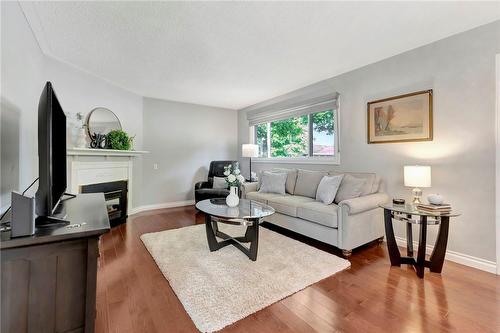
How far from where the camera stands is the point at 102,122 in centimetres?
371

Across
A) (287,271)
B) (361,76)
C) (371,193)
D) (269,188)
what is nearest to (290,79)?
(361,76)

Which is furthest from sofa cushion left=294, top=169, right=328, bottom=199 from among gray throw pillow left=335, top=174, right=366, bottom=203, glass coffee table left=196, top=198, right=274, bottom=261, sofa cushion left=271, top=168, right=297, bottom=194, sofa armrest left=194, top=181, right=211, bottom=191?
sofa armrest left=194, top=181, right=211, bottom=191

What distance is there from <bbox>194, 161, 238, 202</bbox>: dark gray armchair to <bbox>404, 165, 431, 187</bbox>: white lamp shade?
9.32 ft

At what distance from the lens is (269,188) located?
12.5 ft

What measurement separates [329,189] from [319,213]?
1.51ft

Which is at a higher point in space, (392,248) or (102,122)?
(102,122)

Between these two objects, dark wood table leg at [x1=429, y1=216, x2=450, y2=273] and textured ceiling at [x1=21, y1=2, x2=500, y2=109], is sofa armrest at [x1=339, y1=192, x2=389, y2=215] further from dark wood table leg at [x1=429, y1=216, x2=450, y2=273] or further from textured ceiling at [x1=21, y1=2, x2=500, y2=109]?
textured ceiling at [x1=21, y1=2, x2=500, y2=109]

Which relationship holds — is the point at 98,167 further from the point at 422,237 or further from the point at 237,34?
the point at 422,237

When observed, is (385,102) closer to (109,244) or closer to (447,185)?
(447,185)

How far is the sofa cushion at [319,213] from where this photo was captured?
2527mm

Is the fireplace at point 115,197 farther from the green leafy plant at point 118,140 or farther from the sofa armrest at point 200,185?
the sofa armrest at point 200,185

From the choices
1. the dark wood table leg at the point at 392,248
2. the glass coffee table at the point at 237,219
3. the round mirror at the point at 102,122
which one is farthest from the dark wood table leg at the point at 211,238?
the round mirror at the point at 102,122

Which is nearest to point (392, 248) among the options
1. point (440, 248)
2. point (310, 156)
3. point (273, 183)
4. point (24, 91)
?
point (440, 248)

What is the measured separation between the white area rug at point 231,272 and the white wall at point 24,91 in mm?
1400
